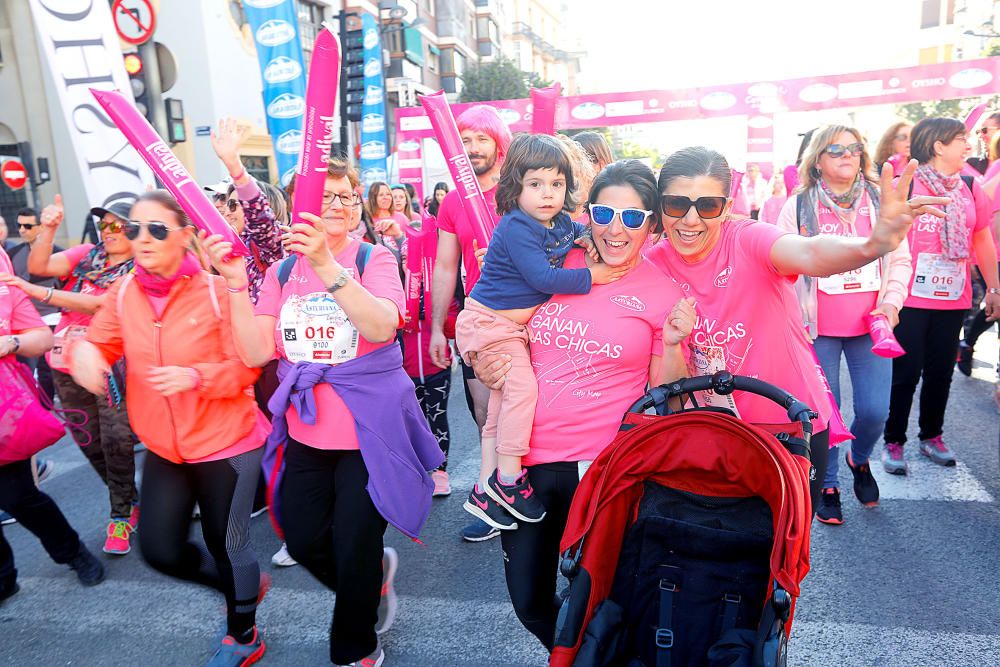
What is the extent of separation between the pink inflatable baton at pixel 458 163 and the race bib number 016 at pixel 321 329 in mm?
860

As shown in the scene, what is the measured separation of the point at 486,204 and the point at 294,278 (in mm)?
1110

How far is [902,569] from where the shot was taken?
3.46m

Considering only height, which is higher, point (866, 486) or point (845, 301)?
point (845, 301)

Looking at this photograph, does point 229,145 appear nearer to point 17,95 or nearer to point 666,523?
point 666,523

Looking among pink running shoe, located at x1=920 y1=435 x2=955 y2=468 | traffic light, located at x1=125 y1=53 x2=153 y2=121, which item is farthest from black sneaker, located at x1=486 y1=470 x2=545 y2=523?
traffic light, located at x1=125 y1=53 x2=153 y2=121

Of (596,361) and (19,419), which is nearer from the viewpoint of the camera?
(596,361)

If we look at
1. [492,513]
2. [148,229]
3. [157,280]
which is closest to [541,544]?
[492,513]

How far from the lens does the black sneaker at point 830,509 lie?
3951mm

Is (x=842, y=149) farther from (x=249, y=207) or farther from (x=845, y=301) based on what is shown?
(x=249, y=207)

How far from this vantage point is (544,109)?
3.39 m

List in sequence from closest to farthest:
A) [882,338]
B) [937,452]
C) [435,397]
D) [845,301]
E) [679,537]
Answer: [679,537] < [882,338] < [845,301] < [435,397] < [937,452]

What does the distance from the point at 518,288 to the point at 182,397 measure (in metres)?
1.35

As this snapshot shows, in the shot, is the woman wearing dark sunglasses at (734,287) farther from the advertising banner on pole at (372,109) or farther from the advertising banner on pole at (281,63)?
the advertising banner on pole at (372,109)

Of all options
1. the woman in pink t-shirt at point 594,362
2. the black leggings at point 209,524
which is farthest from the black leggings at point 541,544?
the black leggings at point 209,524
